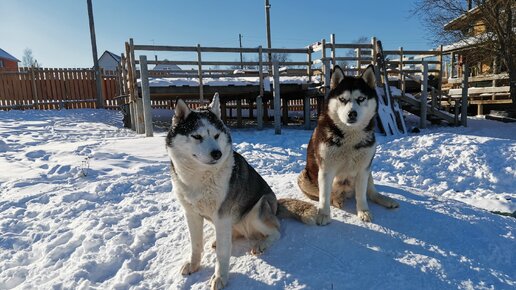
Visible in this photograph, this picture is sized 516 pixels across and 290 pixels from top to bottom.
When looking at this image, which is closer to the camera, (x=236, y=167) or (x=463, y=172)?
(x=236, y=167)

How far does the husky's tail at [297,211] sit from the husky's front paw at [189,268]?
951 millimetres

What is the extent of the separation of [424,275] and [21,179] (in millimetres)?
5831

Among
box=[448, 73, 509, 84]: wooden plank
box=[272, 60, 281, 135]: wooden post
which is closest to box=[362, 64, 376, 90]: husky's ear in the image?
box=[272, 60, 281, 135]: wooden post

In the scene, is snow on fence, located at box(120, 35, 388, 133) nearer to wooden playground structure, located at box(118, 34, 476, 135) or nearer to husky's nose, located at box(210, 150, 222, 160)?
wooden playground structure, located at box(118, 34, 476, 135)

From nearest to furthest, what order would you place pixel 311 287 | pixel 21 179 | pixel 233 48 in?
pixel 311 287, pixel 21 179, pixel 233 48

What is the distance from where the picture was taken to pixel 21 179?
17.1 ft

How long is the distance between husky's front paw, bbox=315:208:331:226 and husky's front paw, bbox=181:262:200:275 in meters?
1.14

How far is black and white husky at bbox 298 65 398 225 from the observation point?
2.91m

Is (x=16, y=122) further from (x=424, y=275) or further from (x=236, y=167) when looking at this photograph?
(x=424, y=275)

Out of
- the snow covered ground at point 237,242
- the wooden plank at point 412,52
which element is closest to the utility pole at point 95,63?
the snow covered ground at point 237,242

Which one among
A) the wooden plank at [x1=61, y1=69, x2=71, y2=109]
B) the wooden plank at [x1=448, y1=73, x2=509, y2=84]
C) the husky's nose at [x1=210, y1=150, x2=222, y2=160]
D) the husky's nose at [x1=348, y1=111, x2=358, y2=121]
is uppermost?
the wooden plank at [x1=61, y1=69, x2=71, y2=109]

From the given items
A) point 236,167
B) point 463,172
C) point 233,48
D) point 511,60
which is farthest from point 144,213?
point 511,60

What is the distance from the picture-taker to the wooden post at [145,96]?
356 inches

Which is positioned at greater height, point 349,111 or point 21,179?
point 349,111
